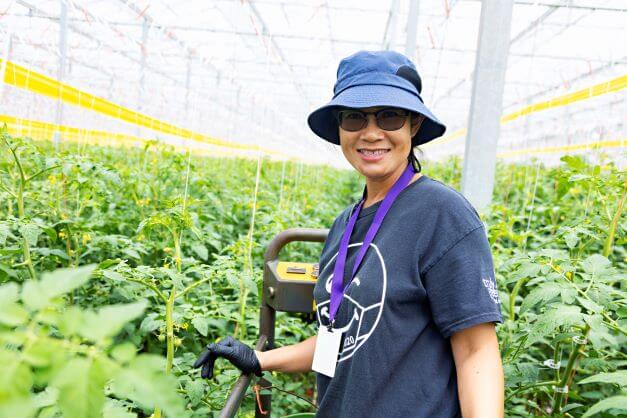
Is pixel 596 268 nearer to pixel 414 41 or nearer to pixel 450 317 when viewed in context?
pixel 450 317

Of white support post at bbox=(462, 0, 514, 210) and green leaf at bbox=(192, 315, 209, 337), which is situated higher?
white support post at bbox=(462, 0, 514, 210)

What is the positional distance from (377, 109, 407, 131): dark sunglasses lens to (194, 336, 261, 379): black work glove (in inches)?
30.4

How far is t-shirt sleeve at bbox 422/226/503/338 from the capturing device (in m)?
1.23

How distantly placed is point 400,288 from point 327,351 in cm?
30

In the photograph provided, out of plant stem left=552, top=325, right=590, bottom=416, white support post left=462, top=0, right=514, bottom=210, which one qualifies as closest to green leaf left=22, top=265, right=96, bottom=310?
plant stem left=552, top=325, right=590, bottom=416

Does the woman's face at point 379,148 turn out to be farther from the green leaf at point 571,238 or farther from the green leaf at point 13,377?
the green leaf at point 13,377

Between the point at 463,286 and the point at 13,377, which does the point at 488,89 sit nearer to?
the point at 463,286

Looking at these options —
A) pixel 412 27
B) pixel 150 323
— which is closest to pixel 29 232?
pixel 150 323

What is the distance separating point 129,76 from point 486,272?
72.2 feet

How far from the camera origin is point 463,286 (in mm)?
1243

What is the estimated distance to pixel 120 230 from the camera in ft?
10.1

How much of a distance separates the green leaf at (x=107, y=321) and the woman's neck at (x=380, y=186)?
109 centimetres

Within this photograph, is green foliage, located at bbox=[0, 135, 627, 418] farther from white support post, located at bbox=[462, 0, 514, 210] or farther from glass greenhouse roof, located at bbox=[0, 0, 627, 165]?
glass greenhouse roof, located at bbox=[0, 0, 627, 165]

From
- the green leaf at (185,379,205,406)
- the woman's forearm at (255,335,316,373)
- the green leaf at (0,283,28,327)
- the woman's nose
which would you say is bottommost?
the green leaf at (185,379,205,406)
